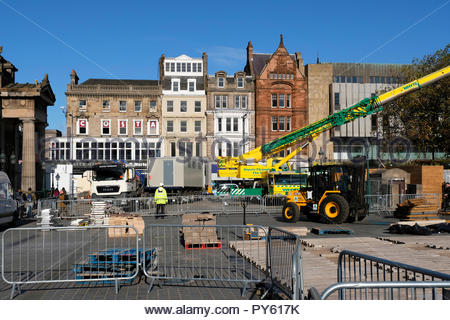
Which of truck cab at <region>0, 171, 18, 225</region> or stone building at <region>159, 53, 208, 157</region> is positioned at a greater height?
stone building at <region>159, 53, 208, 157</region>

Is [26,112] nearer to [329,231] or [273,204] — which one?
[273,204]

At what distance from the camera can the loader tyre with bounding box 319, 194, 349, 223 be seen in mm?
18375

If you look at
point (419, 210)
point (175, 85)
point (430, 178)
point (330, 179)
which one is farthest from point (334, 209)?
point (175, 85)

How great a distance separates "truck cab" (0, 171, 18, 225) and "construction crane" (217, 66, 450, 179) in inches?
599

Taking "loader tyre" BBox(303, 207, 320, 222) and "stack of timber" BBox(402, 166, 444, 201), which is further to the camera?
"stack of timber" BBox(402, 166, 444, 201)

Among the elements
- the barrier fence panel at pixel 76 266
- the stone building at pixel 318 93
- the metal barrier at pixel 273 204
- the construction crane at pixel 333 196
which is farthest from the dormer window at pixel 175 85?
the barrier fence panel at pixel 76 266

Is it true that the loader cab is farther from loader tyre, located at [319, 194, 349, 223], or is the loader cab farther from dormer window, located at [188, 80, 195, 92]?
dormer window, located at [188, 80, 195, 92]

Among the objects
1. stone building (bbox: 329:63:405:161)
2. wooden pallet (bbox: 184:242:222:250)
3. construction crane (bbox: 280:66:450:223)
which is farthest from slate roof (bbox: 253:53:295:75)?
wooden pallet (bbox: 184:242:222:250)

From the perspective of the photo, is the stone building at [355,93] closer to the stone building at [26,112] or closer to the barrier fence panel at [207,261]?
the stone building at [26,112]

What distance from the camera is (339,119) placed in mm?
23578

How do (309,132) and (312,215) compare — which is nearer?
(312,215)

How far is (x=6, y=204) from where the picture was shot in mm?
18625

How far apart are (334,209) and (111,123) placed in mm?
36716
